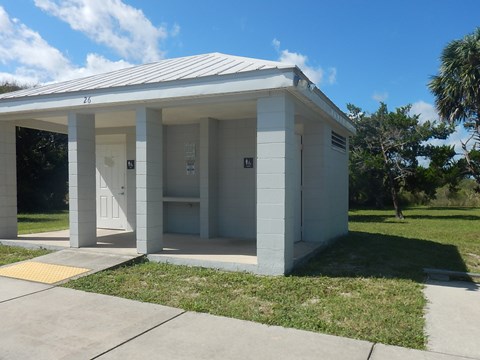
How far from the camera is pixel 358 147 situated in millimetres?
22734

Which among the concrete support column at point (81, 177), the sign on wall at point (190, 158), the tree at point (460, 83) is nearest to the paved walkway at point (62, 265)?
the concrete support column at point (81, 177)

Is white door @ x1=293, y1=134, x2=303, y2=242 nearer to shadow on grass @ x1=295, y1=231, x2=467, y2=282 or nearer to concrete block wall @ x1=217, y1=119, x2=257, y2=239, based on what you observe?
shadow on grass @ x1=295, y1=231, x2=467, y2=282

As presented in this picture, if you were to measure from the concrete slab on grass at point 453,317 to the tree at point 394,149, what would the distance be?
49.9 feet

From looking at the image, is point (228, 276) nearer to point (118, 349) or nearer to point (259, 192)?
point (259, 192)

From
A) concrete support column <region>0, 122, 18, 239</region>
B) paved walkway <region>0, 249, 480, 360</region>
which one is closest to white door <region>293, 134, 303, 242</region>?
paved walkway <region>0, 249, 480, 360</region>

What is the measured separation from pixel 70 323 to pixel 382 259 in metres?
5.90

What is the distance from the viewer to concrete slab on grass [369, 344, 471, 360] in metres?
3.65

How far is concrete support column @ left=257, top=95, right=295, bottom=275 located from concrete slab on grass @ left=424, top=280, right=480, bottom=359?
220 cm

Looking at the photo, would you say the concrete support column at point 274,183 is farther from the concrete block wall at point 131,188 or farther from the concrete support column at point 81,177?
the concrete block wall at point 131,188

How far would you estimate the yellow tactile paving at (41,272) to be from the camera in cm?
626

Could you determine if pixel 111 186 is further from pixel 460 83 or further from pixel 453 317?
pixel 460 83

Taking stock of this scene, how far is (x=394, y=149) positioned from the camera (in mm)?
21984

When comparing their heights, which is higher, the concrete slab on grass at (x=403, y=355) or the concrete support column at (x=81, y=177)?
the concrete support column at (x=81, y=177)

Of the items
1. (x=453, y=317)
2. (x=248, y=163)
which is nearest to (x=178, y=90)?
(x=248, y=163)
